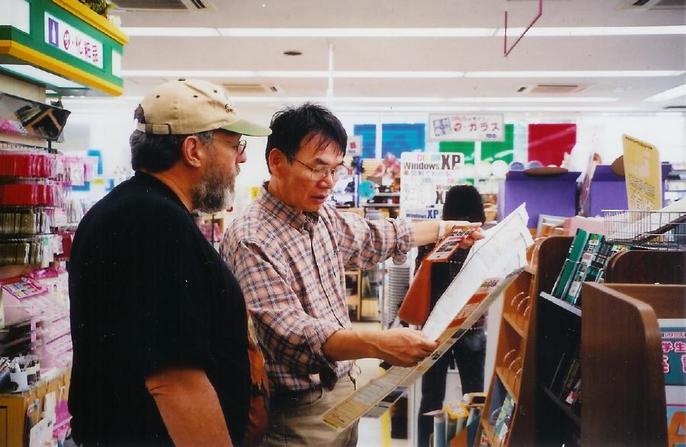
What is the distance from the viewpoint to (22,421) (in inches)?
85.9

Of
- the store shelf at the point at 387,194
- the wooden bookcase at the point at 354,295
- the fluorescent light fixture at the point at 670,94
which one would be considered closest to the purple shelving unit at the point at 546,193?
the store shelf at the point at 387,194

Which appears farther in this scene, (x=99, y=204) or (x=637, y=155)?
(x=637, y=155)

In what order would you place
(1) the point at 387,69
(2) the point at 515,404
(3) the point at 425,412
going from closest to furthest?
(2) the point at 515,404 < (3) the point at 425,412 < (1) the point at 387,69

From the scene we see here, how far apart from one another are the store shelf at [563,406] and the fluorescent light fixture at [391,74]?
278 inches

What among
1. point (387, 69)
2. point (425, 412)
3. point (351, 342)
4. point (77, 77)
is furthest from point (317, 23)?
point (351, 342)

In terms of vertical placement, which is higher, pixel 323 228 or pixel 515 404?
pixel 323 228

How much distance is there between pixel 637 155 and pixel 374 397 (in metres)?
1.17

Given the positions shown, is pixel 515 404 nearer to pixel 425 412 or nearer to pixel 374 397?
pixel 374 397

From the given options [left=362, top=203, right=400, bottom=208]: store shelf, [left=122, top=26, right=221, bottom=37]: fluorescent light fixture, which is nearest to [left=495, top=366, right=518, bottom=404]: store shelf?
[left=362, top=203, right=400, bottom=208]: store shelf

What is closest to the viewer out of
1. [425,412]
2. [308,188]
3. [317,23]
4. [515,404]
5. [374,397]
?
[374,397]

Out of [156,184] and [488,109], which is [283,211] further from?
[488,109]

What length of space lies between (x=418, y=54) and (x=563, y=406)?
6.29 m

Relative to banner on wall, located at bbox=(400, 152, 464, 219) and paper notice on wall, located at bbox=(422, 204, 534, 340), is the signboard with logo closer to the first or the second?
paper notice on wall, located at bbox=(422, 204, 534, 340)

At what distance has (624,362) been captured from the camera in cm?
108
